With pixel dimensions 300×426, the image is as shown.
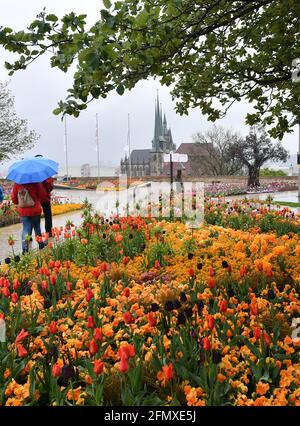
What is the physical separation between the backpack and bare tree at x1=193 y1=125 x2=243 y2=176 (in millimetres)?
50171

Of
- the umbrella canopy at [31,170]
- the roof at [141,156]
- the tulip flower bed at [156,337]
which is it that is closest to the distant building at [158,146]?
the roof at [141,156]

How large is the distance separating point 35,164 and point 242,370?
A: 6.35 meters

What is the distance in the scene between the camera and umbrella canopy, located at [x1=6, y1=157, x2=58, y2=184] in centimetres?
819

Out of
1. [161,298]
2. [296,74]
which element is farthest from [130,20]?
[296,74]

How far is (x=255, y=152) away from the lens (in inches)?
1485

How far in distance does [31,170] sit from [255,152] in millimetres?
31705

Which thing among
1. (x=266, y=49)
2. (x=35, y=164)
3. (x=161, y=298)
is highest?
(x=266, y=49)

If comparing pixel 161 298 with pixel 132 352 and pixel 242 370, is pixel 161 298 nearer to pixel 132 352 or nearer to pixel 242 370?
pixel 242 370

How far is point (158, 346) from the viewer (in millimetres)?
3180

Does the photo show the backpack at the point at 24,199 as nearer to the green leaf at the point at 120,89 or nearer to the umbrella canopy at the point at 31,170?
the umbrella canopy at the point at 31,170

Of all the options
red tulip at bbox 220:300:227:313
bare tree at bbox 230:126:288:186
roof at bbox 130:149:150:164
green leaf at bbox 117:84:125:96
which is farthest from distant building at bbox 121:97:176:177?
red tulip at bbox 220:300:227:313

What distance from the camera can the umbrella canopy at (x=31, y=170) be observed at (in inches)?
322

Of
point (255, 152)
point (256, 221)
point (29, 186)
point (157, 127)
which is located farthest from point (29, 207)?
point (157, 127)

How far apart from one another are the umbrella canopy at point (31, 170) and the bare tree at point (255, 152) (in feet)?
97.6
